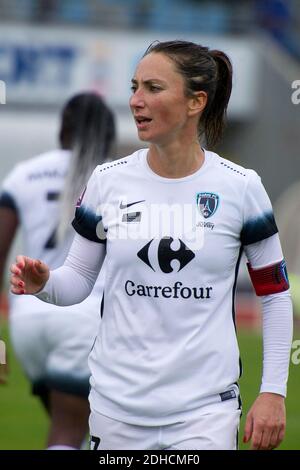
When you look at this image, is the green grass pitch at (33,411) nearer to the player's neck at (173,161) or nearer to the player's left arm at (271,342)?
the player's left arm at (271,342)

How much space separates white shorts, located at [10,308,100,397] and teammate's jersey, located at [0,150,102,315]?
0.09 m

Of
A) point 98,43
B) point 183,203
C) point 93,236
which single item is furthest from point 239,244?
point 98,43

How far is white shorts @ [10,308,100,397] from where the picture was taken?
4969 mm

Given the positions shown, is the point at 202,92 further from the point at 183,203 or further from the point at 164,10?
the point at 164,10

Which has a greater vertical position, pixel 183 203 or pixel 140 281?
pixel 183 203

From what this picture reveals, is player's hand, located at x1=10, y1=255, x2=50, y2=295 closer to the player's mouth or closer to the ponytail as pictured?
the player's mouth

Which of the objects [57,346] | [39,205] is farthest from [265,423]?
[39,205]

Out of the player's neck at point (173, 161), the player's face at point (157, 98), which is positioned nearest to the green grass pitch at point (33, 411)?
the player's neck at point (173, 161)

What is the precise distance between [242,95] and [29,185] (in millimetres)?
16196

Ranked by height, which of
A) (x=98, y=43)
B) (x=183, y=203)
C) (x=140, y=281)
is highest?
(x=98, y=43)

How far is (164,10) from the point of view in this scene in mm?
21297

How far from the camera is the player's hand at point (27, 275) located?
352 centimetres

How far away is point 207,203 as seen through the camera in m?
3.59

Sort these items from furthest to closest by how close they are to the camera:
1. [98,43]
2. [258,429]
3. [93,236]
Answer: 1. [98,43]
2. [93,236]
3. [258,429]
